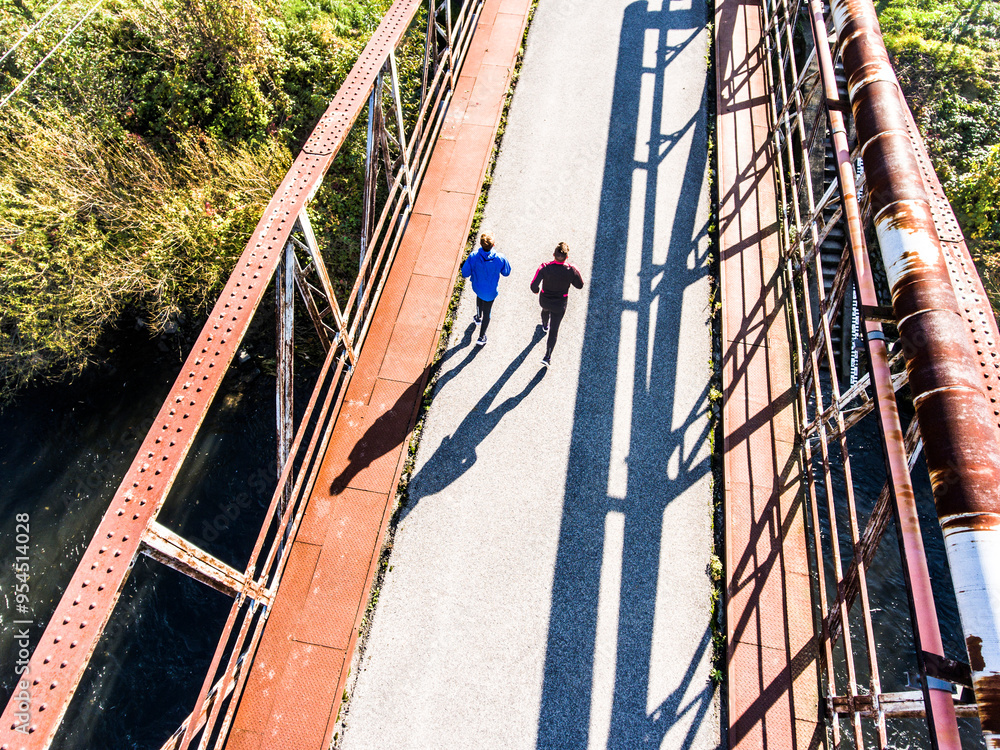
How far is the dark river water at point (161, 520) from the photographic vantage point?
8203 mm

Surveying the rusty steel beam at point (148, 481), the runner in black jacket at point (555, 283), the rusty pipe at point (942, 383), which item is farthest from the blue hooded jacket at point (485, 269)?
the rusty pipe at point (942, 383)

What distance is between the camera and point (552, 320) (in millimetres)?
6758

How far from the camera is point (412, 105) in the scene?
12.0 m

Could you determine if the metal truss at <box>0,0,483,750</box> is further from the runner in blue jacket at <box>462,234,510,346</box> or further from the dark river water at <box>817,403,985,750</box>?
the dark river water at <box>817,403,985,750</box>

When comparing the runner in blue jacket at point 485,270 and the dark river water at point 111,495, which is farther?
the dark river water at point 111,495

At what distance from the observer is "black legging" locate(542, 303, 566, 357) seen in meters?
6.64

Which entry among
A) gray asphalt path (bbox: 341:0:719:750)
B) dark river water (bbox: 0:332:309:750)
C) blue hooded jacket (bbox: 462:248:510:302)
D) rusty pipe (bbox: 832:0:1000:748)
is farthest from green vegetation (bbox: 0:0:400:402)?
rusty pipe (bbox: 832:0:1000:748)

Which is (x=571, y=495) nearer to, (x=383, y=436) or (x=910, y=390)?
(x=383, y=436)

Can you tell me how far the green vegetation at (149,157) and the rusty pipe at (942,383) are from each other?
8503 millimetres

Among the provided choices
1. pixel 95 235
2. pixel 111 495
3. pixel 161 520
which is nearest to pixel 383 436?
pixel 161 520

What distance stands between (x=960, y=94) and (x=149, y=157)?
17.9 meters

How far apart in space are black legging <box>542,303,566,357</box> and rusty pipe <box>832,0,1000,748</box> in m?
3.13

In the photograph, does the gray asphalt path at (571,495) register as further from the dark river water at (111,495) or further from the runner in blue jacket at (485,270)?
the dark river water at (111,495)

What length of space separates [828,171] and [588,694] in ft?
34.8
